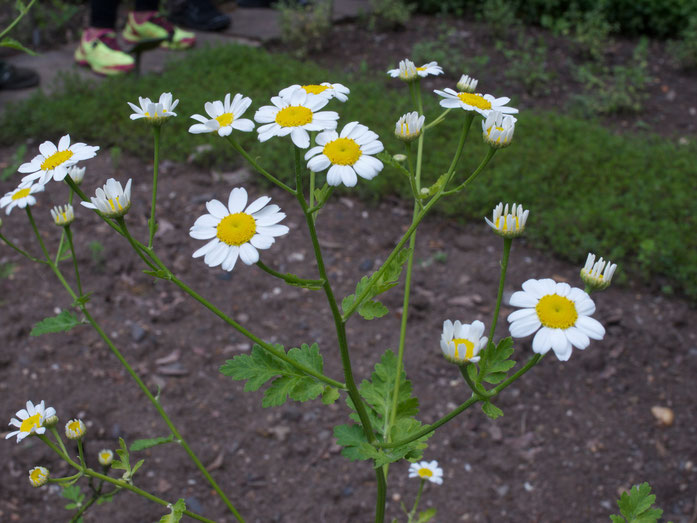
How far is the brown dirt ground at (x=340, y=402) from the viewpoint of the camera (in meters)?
2.32

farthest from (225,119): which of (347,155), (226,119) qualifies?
(347,155)

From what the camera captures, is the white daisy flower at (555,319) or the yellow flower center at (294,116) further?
the yellow flower center at (294,116)

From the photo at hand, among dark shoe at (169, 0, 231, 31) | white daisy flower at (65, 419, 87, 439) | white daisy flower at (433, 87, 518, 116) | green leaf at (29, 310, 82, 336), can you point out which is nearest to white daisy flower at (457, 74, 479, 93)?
white daisy flower at (433, 87, 518, 116)

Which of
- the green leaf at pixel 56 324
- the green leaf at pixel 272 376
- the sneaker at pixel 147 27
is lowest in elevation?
the sneaker at pixel 147 27

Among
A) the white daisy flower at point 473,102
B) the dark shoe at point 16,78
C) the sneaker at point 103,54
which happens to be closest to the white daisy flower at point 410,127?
the white daisy flower at point 473,102

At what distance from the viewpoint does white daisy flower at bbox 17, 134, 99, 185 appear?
1094 millimetres

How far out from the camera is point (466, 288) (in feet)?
10.1

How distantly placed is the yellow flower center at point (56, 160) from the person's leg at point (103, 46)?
4134 mm

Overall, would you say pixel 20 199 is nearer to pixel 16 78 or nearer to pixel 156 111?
pixel 156 111

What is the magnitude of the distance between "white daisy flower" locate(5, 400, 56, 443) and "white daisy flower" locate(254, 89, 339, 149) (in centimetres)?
73

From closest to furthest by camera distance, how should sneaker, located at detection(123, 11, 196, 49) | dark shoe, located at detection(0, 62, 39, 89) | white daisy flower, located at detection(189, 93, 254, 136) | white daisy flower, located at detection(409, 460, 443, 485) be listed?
white daisy flower, located at detection(189, 93, 254, 136)
white daisy flower, located at detection(409, 460, 443, 485)
dark shoe, located at detection(0, 62, 39, 89)
sneaker, located at detection(123, 11, 196, 49)

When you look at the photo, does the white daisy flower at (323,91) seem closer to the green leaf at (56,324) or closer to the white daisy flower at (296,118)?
the white daisy flower at (296,118)

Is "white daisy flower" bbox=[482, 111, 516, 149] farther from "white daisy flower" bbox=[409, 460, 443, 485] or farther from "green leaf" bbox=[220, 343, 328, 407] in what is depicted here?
"white daisy flower" bbox=[409, 460, 443, 485]

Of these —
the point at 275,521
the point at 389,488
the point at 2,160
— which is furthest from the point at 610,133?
the point at 2,160
